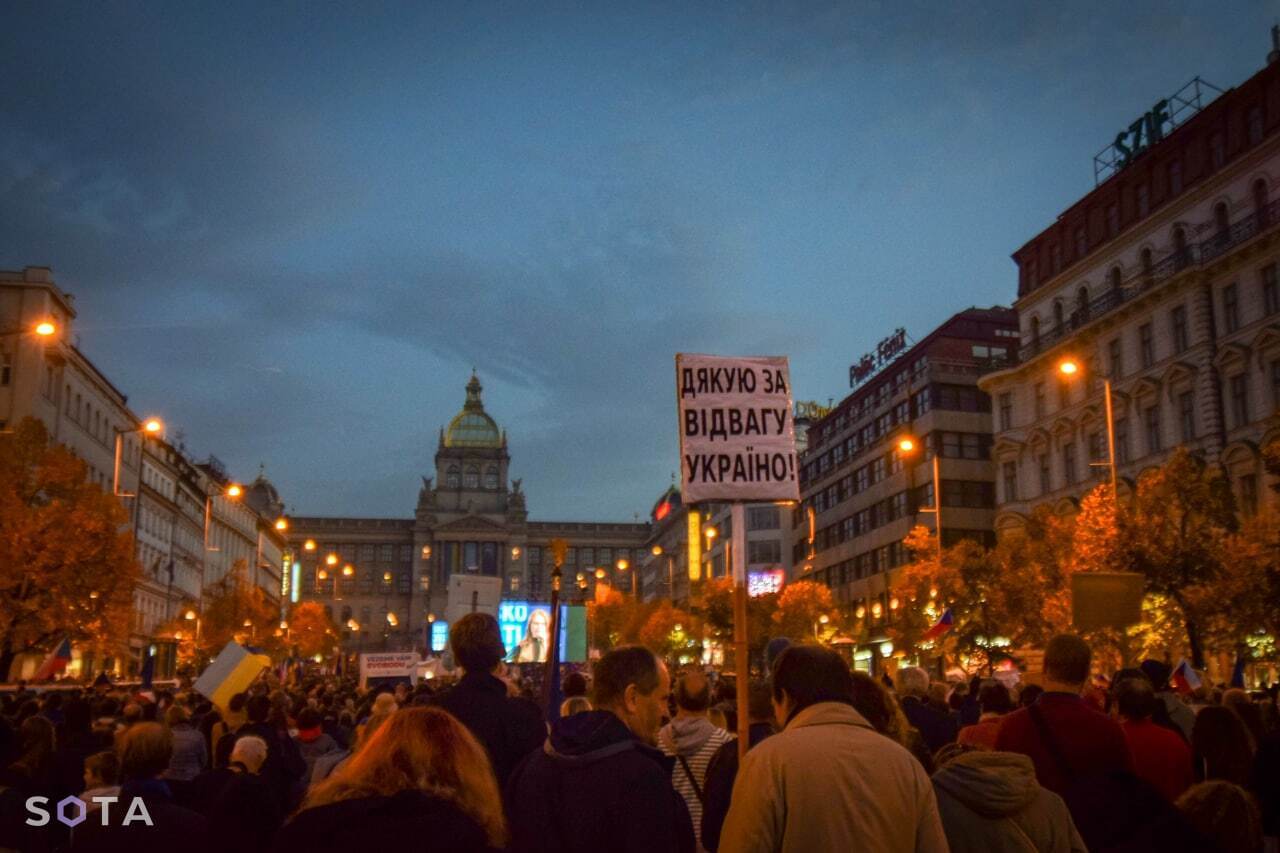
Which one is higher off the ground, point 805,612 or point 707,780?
point 805,612

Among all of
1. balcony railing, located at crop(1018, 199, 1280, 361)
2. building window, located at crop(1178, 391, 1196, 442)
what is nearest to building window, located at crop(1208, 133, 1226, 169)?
balcony railing, located at crop(1018, 199, 1280, 361)

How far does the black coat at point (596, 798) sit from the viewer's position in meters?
5.06

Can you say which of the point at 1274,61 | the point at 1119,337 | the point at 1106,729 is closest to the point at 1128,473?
the point at 1119,337

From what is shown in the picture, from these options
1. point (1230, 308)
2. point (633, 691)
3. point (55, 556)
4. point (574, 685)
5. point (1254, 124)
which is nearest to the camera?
point (633, 691)

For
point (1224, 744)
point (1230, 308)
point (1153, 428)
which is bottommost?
point (1224, 744)

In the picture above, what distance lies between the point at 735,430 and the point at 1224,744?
347 centimetres

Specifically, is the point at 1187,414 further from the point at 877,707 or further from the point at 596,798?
the point at 596,798

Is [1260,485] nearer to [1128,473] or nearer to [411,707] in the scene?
[1128,473]

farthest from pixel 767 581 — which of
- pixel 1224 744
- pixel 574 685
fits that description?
pixel 1224 744

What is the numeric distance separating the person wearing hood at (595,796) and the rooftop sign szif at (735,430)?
318cm

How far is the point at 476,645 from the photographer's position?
290 inches

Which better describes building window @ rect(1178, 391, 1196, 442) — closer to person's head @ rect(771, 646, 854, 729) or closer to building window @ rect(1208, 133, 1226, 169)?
building window @ rect(1208, 133, 1226, 169)

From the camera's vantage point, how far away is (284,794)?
9875 mm

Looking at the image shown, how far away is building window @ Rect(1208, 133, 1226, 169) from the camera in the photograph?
44.5m
